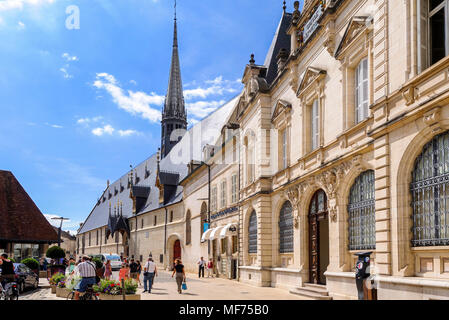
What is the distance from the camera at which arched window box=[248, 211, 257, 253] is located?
25.7 metres

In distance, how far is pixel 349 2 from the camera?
1606cm

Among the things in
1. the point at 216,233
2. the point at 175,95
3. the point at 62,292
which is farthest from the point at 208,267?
the point at 175,95

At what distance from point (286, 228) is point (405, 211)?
34.8ft

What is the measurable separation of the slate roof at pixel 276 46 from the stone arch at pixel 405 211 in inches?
613

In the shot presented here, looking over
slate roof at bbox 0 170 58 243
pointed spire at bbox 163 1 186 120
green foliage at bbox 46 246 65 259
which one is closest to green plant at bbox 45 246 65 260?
green foliage at bbox 46 246 65 259

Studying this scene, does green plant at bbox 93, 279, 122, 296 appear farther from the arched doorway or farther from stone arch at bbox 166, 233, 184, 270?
A: stone arch at bbox 166, 233, 184, 270

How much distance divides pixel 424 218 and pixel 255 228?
14.6m

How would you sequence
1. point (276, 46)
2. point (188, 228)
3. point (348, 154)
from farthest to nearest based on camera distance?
1. point (188, 228)
2. point (276, 46)
3. point (348, 154)

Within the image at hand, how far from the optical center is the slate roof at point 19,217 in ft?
116

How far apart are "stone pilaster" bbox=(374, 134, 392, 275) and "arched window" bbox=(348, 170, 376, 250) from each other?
4.66 ft

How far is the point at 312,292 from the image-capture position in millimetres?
17812

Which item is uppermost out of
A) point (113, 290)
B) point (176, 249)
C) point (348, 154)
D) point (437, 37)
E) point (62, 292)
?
point (437, 37)

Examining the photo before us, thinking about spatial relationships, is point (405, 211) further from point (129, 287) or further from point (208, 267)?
point (208, 267)
